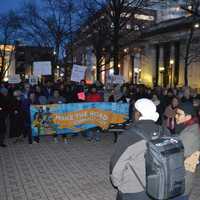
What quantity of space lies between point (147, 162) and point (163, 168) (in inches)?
6.9

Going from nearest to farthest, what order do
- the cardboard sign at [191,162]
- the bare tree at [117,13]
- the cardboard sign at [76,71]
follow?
the cardboard sign at [191,162], the cardboard sign at [76,71], the bare tree at [117,13]

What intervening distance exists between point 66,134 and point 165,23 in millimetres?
45312

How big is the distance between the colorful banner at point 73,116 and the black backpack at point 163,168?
9.06 m

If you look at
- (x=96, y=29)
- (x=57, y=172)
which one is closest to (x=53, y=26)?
(x=96, y=29)

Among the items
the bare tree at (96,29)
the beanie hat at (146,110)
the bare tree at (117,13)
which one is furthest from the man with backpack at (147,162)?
the bare tree at (96,29)

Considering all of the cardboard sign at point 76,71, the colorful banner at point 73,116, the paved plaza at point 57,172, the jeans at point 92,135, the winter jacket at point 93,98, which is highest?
the cardboard sign at point 76,71

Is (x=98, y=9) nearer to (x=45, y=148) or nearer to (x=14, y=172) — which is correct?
(x=45, y=148)

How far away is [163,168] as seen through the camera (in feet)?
12.0

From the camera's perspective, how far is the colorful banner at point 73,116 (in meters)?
12.6

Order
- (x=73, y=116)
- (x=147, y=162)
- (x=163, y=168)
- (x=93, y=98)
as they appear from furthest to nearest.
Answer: (x=93, y=98)
(x=73, y=116)
(x=147, y=162)
(x=163, y=168)

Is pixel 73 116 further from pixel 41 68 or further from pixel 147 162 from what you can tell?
pixel 147 162

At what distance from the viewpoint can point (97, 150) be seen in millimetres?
11562

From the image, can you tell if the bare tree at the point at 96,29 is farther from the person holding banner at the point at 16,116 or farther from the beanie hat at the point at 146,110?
the beanie hat at the point at 146,110

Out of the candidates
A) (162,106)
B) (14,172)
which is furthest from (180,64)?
(14,172)
